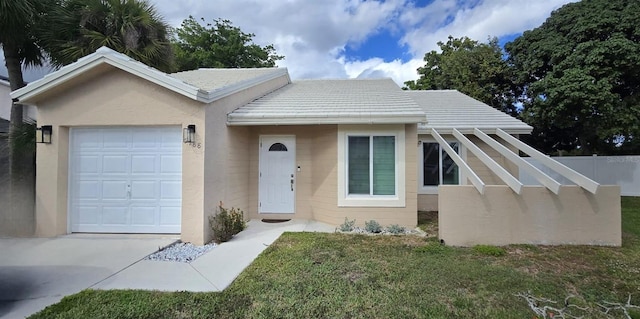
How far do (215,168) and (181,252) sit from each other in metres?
2.08

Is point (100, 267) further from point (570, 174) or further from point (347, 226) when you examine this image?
point (570, 174)

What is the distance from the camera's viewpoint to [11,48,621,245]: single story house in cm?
678

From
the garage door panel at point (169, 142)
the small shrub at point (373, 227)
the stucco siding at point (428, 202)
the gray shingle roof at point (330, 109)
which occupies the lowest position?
the small shrub at point (373, 227)

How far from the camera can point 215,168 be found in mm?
7445

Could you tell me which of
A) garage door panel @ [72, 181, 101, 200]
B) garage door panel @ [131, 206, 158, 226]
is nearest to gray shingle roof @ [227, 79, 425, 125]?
garage door panel @ [131, 206, 158, 226]

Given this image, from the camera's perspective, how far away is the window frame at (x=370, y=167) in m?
8.41

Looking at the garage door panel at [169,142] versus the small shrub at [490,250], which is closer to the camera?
the small shrub at [490,250]

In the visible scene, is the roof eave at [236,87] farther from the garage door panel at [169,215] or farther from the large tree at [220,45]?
the large tree at [220,45]

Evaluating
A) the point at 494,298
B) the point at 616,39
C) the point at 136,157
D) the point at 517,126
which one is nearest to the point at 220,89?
the point at 136,157

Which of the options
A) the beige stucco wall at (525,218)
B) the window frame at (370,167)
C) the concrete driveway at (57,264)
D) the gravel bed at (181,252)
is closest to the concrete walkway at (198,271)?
the gravel bed at (181,252)

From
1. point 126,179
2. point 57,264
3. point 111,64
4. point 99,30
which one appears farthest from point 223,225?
point 99,30

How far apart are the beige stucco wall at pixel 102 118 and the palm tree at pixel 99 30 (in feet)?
8.32

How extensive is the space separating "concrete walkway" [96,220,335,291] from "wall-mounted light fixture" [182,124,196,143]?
2534mm

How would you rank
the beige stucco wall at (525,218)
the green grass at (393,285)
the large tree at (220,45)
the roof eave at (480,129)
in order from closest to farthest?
1. the green grass at (393,285)
2. the beige stucco wall at (525,218)
3. the roof eave at (480,129)
4. the large tree at (220,45)
